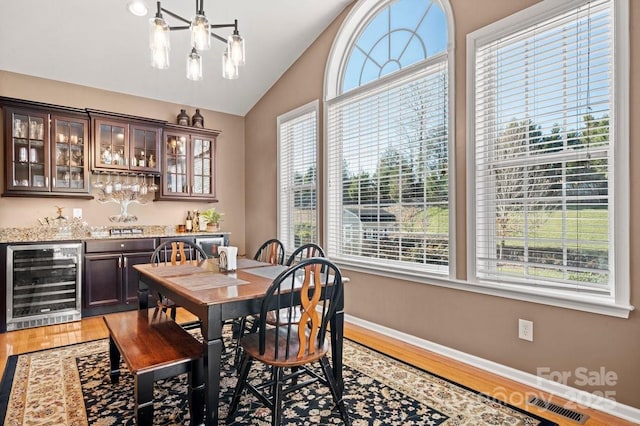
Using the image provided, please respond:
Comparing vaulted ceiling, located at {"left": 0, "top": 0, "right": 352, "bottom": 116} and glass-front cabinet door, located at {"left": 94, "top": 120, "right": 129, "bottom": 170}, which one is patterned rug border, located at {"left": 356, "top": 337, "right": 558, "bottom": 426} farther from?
glass-front cabinet door, located at {"left": 94, "top": 120, "right": 129, "bottom": 170}

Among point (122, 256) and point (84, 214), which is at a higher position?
point (84, 214)

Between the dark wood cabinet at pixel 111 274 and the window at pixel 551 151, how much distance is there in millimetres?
3707

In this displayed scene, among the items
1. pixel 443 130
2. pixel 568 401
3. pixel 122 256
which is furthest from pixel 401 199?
pixel 122 256

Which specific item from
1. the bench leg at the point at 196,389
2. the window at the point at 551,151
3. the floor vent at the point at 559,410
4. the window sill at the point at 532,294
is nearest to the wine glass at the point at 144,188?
the window sill at the point at 532,294

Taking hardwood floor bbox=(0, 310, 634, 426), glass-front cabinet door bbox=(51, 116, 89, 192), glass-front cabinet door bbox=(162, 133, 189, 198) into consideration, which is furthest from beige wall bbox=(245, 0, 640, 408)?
glass-front cabinet door bbox=(51, 116, 89, 192)

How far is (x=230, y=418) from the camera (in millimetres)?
1977

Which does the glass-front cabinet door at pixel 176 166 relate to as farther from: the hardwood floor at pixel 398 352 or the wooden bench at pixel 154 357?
the wooden bench at pixel 154 357

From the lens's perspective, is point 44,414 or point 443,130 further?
point 443,130

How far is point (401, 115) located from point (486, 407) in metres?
2.41

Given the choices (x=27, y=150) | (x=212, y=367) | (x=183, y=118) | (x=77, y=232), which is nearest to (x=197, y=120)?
(x=183, y=118)

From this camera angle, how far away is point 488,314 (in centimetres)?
262

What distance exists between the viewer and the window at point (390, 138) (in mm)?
3025

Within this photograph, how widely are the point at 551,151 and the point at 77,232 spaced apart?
15.9ft

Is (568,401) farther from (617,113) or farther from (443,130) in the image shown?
(443,130)
